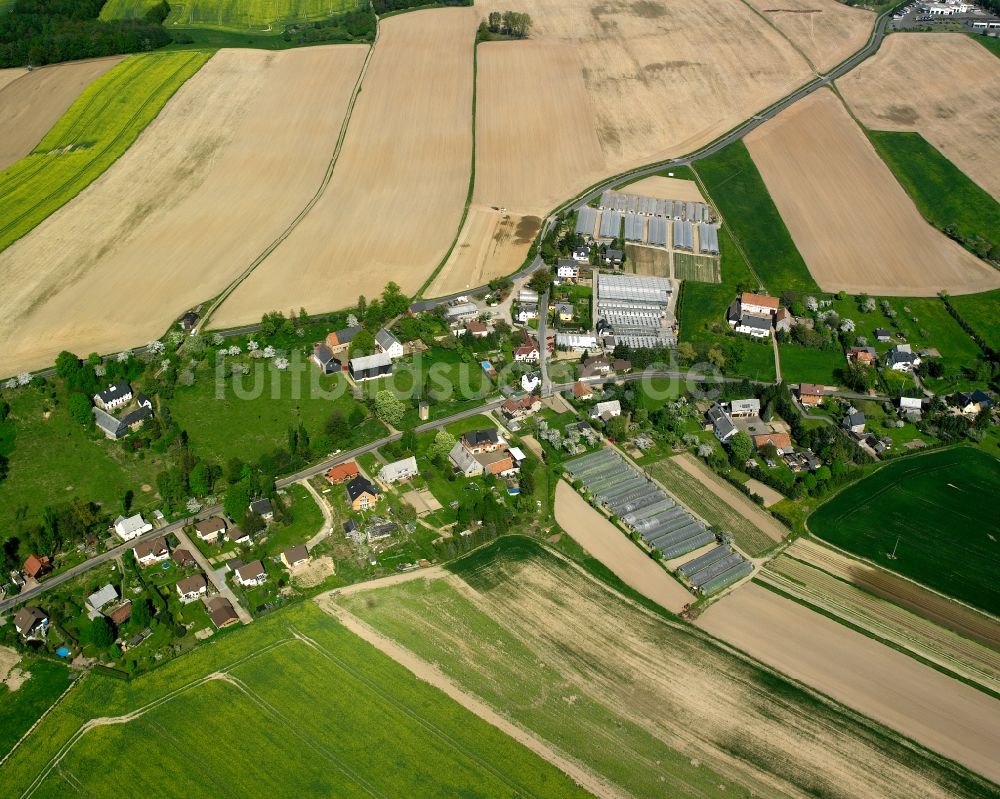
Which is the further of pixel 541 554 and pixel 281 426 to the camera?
pixel 281 426

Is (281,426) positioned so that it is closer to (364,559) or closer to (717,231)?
(364,559)

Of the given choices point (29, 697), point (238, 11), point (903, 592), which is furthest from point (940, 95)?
point (29, 697)

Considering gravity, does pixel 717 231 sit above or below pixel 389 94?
below

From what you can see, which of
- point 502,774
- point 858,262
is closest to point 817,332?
point 858,262

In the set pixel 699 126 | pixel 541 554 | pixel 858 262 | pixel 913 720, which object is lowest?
pixel 913 720

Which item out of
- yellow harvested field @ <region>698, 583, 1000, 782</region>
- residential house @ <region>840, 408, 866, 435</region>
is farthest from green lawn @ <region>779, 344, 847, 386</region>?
yellow harvested field @ <region>698, 583, 1000, 782</region>

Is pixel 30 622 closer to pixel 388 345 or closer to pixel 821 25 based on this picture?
pixel 388 345

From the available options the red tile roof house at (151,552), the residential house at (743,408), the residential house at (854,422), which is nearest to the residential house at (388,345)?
the red tile roof house at (151,552)

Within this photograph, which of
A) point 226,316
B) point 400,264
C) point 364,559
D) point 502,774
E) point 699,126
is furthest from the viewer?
point 699,126
